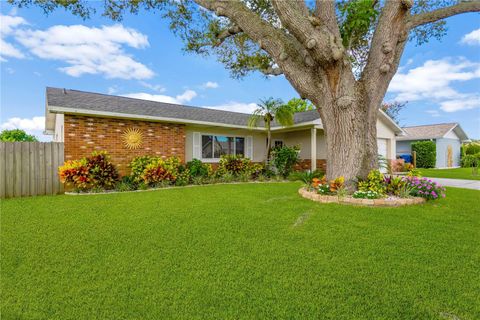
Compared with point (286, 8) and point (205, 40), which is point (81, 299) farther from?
point (205, 40)

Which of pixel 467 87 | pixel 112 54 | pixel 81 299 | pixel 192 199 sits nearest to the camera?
pixel 81 299

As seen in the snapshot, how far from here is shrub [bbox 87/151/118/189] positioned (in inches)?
298

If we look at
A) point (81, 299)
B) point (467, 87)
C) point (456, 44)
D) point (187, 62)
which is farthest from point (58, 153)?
point (467, 87)

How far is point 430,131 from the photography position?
839 inches

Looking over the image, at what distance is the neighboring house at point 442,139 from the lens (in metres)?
20.2

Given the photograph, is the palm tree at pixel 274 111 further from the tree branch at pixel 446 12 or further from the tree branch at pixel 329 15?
the tree branch at pixel 446 12

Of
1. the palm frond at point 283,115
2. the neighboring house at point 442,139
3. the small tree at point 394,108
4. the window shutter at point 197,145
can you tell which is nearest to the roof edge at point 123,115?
the window shutter at point 197,145

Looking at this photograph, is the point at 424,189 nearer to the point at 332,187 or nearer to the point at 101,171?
the point at 332,187

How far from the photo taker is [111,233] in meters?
3.66

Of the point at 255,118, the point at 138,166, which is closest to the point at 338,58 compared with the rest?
the point at 255,118

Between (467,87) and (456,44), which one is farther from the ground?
(456,44)

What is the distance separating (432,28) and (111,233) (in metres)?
11.8

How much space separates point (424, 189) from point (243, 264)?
5.49 m

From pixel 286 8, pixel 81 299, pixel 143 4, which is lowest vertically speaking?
pixel 81 299
